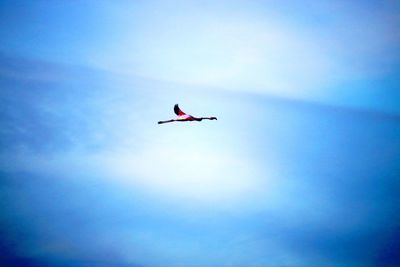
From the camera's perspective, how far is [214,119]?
31438 mm

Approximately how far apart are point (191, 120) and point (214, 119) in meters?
2.98

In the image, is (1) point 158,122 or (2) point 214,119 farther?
(1) point 158,122

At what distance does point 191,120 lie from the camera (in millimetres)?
33312

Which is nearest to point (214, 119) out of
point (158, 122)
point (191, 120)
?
point (191, 120)

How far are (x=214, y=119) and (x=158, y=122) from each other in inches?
274

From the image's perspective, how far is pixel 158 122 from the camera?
35.0 m

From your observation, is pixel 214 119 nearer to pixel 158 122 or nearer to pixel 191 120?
pixel 191 120

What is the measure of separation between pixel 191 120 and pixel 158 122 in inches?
159
